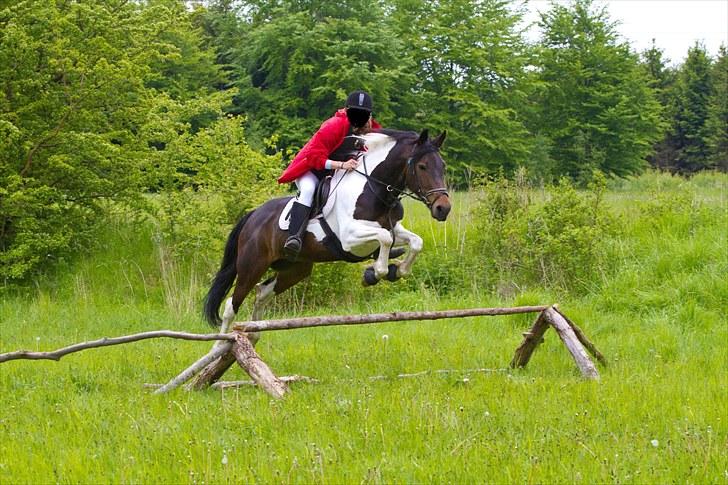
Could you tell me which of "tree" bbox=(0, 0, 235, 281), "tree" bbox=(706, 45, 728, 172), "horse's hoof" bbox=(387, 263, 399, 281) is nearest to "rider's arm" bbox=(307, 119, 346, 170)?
"horse's hoof" bbox=(387, 263, 399, 281)

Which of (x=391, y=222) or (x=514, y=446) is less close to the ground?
(x=391, y=222)

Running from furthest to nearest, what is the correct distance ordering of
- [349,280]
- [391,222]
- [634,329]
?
[349,280] < [634,329] < [391,222]

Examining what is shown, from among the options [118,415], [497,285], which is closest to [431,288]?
[497,285]

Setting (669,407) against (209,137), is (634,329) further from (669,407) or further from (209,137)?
(209,137)

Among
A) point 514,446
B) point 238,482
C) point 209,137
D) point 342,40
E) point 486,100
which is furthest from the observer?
point 486,100

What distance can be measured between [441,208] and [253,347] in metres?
2.21

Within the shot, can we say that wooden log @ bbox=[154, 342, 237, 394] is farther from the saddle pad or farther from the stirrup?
the saddle pad

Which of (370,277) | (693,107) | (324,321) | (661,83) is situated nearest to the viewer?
(324,321)

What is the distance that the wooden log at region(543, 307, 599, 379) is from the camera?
7688 millimetres

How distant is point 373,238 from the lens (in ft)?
24.5

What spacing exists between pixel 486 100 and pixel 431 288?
75.7 ft

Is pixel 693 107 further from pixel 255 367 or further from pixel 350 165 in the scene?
pixel 255 367

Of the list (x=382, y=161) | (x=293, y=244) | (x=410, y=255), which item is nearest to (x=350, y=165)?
(x=382, y=161)

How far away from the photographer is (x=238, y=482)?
4.81 metres
